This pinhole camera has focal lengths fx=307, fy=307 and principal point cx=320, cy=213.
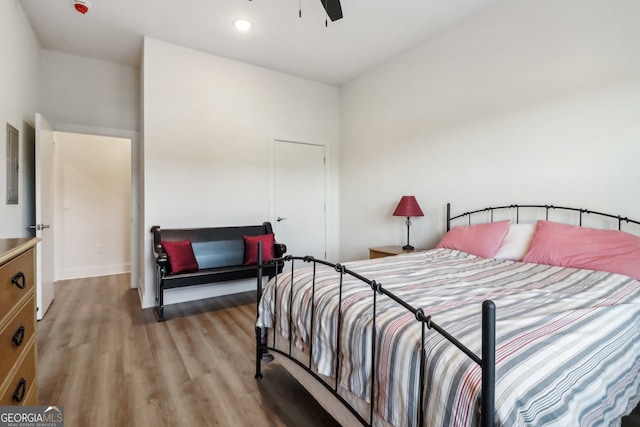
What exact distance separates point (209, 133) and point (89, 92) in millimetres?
1590

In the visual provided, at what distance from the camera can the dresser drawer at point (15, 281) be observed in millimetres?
1048

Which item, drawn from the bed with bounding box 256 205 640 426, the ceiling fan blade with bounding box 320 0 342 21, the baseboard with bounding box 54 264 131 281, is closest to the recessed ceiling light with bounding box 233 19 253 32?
the ceiling fan blade with bounding box 320 0 342 21

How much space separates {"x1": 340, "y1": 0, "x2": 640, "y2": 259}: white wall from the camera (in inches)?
84.9

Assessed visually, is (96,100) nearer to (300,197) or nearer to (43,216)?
(43,216)

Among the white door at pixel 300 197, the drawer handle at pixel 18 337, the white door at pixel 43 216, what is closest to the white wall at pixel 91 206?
the white door at pixel 43 216

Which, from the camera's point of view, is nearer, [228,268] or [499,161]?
[499,161]

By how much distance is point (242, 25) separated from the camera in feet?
10.2

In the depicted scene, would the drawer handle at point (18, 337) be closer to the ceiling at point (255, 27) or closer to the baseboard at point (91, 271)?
the ceiling at point (255, 27)

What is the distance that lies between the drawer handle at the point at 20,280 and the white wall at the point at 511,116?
10.7 ft

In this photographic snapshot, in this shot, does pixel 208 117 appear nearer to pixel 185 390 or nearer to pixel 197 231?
pixel 197 231

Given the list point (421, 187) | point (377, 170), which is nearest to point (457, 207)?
point (421, 187)

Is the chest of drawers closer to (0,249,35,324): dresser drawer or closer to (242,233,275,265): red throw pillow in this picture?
(0,249,35,324): dresser drawer

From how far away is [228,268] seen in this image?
3.39 metres

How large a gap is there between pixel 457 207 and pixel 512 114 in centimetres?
97
